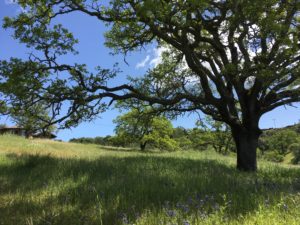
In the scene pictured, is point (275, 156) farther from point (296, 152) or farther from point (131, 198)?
point (131, 198)

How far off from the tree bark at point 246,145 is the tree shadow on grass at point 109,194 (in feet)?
17.3

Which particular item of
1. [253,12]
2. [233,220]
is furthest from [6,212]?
[253,12]

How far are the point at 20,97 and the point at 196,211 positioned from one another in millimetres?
8309

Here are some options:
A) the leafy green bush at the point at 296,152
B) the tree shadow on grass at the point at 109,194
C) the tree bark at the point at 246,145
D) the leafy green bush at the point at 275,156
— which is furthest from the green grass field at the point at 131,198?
the leafy green bush at the point at 275,156

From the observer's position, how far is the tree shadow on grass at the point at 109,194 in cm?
599

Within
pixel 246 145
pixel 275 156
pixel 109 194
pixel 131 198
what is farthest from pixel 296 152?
pixel 131 198

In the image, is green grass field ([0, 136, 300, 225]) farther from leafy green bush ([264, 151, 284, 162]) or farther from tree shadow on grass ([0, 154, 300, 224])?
leafy green bush ([264, 151, 284, 162])

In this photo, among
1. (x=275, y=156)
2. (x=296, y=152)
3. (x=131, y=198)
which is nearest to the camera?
(x=131, y=198)

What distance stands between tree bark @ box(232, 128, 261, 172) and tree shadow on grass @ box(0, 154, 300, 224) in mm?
5277

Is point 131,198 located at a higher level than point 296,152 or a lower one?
lower

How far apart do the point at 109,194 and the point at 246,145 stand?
990cm

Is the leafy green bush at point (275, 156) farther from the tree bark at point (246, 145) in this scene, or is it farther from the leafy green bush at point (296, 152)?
the tree bark at point (246, 145)

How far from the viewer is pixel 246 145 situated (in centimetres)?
1614

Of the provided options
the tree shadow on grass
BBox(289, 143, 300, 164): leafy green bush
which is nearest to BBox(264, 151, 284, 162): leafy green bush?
BBox(289, 143, 300, 164): leafy green bush
